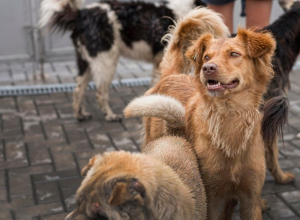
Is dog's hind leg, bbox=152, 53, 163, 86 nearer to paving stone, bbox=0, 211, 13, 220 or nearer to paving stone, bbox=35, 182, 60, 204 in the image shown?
paving stone, bbox=35, 182, 60, 204

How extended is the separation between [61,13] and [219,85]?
3.57 metres

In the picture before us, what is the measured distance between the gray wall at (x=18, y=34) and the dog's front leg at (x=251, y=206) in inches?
197

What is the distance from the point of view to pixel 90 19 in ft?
18.8

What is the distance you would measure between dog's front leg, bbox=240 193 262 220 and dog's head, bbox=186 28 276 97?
2.34 feet

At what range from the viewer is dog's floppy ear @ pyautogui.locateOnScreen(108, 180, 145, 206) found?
7.34 ft

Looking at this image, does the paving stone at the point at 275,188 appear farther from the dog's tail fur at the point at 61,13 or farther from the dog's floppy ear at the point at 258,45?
the dog's tail fur at the point at 61,13

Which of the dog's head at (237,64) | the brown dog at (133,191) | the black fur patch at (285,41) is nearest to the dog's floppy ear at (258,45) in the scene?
the dog's head at (237,64)

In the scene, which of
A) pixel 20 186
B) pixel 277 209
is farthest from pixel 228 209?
pixel 20 186

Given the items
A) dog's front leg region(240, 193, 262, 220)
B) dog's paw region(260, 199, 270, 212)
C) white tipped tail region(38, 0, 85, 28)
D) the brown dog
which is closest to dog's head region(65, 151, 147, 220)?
the brown dog

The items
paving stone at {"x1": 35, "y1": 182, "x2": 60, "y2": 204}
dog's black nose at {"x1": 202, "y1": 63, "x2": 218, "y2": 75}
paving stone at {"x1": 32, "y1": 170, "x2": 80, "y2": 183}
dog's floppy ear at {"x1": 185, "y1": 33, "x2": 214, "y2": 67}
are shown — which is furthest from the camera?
paving stone at {"x1": 32, "y1": 170, "x2": 80, "y2": 183}

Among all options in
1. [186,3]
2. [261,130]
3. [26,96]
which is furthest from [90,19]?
[261,130]

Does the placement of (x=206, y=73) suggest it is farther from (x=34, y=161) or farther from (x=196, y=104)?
(x=34, y=161)

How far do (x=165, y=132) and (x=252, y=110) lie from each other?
0.80 meters

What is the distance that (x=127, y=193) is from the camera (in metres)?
2.27
